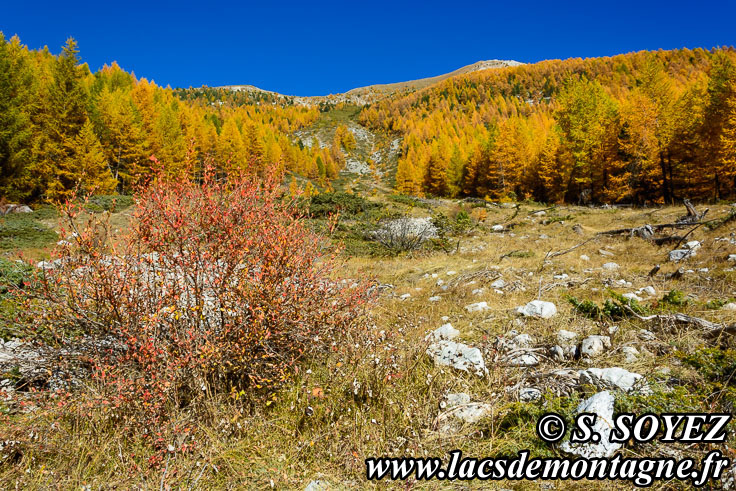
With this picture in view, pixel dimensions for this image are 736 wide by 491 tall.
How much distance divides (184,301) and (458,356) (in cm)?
298

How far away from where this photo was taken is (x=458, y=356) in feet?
11.6

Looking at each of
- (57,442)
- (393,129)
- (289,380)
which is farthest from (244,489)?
(393,129)

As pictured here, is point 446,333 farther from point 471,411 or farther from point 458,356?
point 471,411

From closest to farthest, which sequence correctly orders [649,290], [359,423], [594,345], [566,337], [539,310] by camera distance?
[359,423] → [594,345] → [566,337] → [539,310] → [649,290]

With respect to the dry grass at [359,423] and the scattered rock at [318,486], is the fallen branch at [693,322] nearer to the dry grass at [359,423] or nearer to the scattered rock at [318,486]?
the dry grass at [359,423]

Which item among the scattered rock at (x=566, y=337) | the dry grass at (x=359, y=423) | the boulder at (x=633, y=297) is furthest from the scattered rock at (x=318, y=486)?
the boulder at (x=633, y=297)

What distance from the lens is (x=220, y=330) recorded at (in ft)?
10.4

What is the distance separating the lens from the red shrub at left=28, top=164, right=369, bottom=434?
2.78m

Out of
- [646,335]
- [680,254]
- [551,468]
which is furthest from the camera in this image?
[680,254]

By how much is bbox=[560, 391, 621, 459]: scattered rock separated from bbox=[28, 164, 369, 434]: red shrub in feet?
7.50

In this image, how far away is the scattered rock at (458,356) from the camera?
3290 mm

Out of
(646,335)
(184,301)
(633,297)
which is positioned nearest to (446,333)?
(646,335)

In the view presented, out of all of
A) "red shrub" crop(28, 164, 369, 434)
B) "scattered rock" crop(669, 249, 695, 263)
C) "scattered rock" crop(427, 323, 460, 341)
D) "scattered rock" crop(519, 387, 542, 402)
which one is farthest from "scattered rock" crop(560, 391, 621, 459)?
"scattered rock" crop(669, 249, 695, 263)

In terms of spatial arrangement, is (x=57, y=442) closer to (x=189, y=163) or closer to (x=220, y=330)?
(x=220, y=330)
